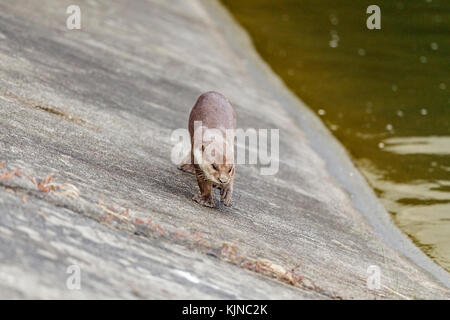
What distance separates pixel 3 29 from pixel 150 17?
7.38m

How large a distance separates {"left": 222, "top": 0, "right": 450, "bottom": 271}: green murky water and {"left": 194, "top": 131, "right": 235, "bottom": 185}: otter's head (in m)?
3.20

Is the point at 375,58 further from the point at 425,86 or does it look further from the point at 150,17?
the point at 150,17

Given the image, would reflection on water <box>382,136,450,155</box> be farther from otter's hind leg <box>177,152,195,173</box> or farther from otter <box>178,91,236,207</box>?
otter <box>178,91,236,207</box>

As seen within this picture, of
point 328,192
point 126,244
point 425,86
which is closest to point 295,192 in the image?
point 328,192

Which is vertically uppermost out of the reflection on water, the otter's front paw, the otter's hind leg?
the reflection on water

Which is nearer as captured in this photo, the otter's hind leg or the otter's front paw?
the otter's front paw

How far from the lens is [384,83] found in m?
16.0

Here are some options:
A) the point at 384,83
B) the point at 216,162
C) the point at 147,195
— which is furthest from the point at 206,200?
the point at 384,83

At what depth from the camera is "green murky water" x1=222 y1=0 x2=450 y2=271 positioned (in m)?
11.1

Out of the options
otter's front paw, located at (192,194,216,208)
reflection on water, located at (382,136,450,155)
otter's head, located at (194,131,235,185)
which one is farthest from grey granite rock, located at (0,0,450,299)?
reflection on water, located at (382,136,450,155)

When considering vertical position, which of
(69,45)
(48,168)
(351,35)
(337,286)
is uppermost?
(351,35)

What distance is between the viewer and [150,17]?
18.7 m

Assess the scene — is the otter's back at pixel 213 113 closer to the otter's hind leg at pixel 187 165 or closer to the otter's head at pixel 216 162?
the otter's head at pixel 216 162

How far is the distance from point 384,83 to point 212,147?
31.1 ft
